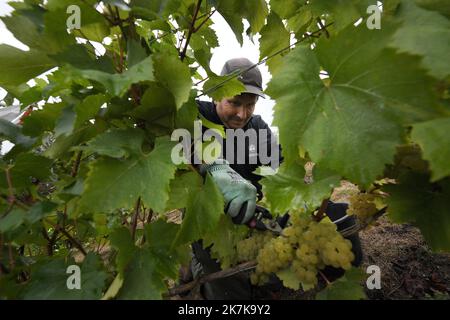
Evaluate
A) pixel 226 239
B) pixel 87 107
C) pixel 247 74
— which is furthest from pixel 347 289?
pixel 247 74

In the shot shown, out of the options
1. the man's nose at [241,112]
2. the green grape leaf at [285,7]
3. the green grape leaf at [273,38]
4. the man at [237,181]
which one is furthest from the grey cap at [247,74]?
the green grape leaf at [285,7]

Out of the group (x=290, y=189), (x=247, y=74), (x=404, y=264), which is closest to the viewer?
(x=290, y=189)

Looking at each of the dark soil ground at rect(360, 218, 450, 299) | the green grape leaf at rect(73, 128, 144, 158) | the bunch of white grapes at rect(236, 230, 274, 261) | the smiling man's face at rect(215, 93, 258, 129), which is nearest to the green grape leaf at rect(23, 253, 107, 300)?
the green grape leaf at rect(73, 128, 144, 158)

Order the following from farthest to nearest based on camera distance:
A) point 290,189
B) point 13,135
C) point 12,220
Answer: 1. point 13,135
2. point 290,189
3. point 12,220

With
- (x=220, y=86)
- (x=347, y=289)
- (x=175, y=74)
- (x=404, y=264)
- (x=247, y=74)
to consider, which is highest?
(x=247, y=74)

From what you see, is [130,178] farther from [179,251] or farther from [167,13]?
[167,13]

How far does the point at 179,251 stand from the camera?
917 millimetres

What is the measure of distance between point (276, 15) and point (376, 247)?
5.72ft

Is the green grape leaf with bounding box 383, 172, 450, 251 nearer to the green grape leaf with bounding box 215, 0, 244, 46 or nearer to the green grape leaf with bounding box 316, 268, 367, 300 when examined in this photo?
the green grape leaf with bounding box 316, 268, 367, 300

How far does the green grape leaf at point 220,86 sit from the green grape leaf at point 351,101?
0.34 m

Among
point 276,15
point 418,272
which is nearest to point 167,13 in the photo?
point 276,15

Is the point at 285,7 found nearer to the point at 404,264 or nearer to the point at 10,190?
the point at 10,190

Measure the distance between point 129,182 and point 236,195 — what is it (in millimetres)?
446

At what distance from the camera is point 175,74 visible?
688mm
